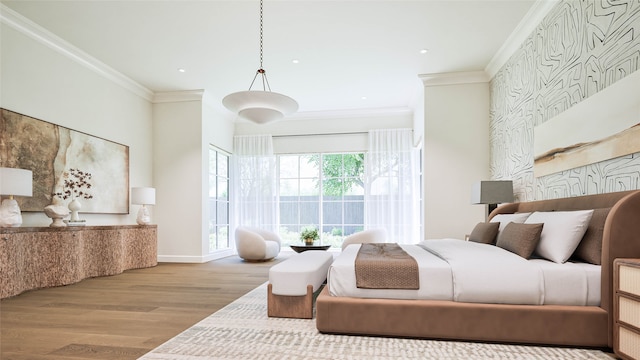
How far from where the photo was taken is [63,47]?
4.39 meters

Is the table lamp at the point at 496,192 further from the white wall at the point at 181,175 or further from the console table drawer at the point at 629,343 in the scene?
the white wall at the point at 181,175

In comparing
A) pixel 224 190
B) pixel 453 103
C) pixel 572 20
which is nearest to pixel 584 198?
pixel 572 20

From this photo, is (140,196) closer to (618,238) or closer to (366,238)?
(366,238)

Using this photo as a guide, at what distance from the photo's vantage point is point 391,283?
2359 millimetres

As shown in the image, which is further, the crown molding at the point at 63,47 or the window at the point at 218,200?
the window at the point at 218,200

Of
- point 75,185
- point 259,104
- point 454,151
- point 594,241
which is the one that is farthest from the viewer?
point 454,151

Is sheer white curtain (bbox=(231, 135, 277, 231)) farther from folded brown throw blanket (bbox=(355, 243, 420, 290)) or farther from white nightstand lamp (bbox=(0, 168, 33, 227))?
folded brown throw blanket (bbox=(355, 243, 420, 290))

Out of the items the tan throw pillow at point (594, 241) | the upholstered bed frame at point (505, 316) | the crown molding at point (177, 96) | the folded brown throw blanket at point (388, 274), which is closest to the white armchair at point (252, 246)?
the crown molding at point (177, 96)

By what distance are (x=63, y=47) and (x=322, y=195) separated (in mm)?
4939

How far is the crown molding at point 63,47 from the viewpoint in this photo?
148 inches

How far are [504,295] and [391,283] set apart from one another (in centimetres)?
68

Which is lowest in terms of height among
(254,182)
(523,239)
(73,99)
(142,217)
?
(142,217)

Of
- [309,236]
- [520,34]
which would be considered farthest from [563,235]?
[309,236]

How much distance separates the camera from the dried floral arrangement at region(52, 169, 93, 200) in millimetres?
4453
